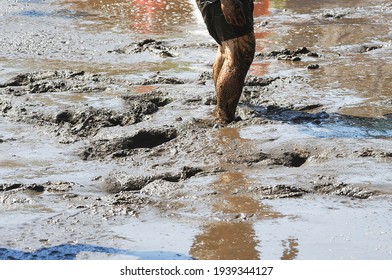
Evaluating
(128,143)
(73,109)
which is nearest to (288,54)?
(73,109)

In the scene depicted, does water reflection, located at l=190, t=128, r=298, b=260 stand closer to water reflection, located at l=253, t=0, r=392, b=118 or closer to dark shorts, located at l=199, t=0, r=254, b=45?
dark shorts, located at l=199, t=0, r=254, b=45

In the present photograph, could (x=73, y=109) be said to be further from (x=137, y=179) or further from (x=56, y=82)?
(x=137, y=179)

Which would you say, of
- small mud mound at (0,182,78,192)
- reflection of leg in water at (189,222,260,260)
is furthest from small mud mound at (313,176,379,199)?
small mud mound at (0,182,78,192)

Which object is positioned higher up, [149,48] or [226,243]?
[226,243]

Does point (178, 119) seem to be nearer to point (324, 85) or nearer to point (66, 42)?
point (324, 85)

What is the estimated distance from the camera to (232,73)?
6.22m

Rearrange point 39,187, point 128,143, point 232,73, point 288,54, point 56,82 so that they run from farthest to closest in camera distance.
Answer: point 288,54 → point 56,82 → point 232,73 → point 128,143 → point 39,187

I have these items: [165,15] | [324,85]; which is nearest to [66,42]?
[165,15]

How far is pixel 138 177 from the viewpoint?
5180mm

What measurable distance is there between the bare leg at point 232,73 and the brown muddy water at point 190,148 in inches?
6.3

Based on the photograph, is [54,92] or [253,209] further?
[54,92]

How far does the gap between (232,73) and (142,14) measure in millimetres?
5914

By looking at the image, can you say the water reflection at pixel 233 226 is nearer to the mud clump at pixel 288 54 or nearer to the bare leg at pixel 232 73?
the bare leg at pixel 232 73
